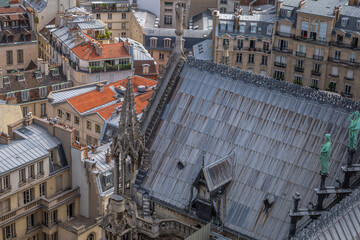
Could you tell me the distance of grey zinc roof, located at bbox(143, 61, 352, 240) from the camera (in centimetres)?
4709

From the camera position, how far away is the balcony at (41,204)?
7369cm

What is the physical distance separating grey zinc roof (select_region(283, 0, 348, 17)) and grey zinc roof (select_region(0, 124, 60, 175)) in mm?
53223

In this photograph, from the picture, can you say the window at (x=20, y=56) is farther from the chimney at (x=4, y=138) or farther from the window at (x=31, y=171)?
the window at (x=31, y=171)

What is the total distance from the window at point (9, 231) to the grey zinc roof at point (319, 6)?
204 feet

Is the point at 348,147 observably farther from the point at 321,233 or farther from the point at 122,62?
the point at 122,62

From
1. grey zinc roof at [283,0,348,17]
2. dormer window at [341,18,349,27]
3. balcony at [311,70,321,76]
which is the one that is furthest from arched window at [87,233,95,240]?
dormer window at [341,18,349,27]

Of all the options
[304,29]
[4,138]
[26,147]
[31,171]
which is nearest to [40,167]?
[31,171]

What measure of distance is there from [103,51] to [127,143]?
2605 inches

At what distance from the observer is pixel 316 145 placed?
156ft

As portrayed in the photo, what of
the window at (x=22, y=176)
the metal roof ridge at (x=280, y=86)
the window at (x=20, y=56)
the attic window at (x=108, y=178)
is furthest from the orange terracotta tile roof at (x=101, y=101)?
the metal roof ridge at (x=280, y=86)

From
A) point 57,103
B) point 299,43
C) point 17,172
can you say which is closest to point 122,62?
point 57,103

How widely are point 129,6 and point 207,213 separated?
112517 mm

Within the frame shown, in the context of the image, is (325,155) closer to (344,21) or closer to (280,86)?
(280,86)

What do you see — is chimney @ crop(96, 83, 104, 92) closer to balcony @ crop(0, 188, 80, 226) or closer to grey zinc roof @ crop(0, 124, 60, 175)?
grey zinc roof @ crop(0, 124, 60, 175)
